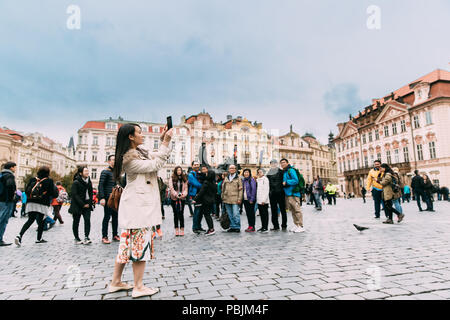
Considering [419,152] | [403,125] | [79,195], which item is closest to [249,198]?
[79,195]

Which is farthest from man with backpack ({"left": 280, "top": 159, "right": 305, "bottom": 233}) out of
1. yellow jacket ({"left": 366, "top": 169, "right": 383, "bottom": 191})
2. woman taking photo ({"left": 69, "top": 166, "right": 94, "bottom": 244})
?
woman taking photo ({"left": 69, "top": 166, "right": 94, "bottom": 244})

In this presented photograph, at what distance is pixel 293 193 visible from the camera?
7.48 meters

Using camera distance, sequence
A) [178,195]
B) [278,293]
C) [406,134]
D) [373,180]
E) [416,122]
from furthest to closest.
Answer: [406,134] < [416,122] < [373,180] < [178,195] < [278,293]

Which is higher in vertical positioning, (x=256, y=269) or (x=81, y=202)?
(x=81, y=202)

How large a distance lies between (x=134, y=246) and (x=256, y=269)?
5.58ft

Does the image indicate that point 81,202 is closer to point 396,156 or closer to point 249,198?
point 249,198

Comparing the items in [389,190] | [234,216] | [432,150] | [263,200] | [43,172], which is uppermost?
[432,150]

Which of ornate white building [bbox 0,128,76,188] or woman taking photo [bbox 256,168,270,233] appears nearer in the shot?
woman taking photo [bbox 256,168,270,233]

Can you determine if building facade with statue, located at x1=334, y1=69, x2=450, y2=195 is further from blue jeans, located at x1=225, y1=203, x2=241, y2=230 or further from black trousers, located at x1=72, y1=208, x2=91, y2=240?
black trousers, located at x1=72, y1=208, x2=91, y2=240

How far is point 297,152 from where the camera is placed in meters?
73.1

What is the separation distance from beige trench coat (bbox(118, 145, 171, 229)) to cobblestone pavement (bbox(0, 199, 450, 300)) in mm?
779

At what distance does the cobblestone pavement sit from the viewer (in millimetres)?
2834
